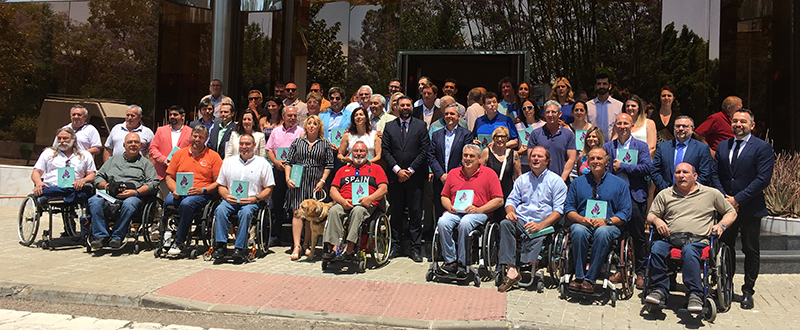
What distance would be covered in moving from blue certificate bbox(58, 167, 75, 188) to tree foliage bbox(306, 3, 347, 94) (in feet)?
17.7

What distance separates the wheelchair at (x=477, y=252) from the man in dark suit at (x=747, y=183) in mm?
2056

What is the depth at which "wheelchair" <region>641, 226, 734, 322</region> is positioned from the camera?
5133 millimetres

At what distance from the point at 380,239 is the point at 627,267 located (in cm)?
254

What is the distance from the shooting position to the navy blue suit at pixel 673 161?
6062 millimetres

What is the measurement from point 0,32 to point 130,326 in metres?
10.3

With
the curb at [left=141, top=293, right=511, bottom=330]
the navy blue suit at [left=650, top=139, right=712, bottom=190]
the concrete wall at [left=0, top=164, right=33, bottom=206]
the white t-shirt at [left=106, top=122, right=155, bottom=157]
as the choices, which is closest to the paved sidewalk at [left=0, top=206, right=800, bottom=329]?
the curb at [left=141, top=293, right=511, bottom=330]

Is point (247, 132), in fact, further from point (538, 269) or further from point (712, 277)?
point (712, 277)

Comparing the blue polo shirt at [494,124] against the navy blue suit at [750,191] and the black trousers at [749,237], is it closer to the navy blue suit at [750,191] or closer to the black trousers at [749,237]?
the navy blue suit at [750,191]

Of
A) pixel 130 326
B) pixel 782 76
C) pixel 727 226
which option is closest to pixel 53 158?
pixel 130 326

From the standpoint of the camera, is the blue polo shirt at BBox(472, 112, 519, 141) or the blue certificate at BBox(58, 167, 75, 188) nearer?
the blue polo shirt at BBox(472, 112, 519, 141)

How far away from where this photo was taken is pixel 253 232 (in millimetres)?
7082

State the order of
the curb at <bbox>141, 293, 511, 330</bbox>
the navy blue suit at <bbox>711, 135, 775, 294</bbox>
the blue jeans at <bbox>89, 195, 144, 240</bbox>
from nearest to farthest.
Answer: the curb at <bbox>141, 293, 511, 330</bbox> < the navy blue suit at <bbox>711, 135, 775, 294</bbox> < the blue jeans at <bbox>89, 195, 144, 240</bbox>

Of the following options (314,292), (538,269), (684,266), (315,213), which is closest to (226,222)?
(315,213)

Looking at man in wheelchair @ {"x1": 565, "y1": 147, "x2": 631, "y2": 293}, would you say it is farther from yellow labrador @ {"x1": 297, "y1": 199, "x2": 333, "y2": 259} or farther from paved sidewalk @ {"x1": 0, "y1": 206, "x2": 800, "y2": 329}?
yellow labrador @ {"x1": 297, "y1": 199, "x2": 333, "y2": 259}
